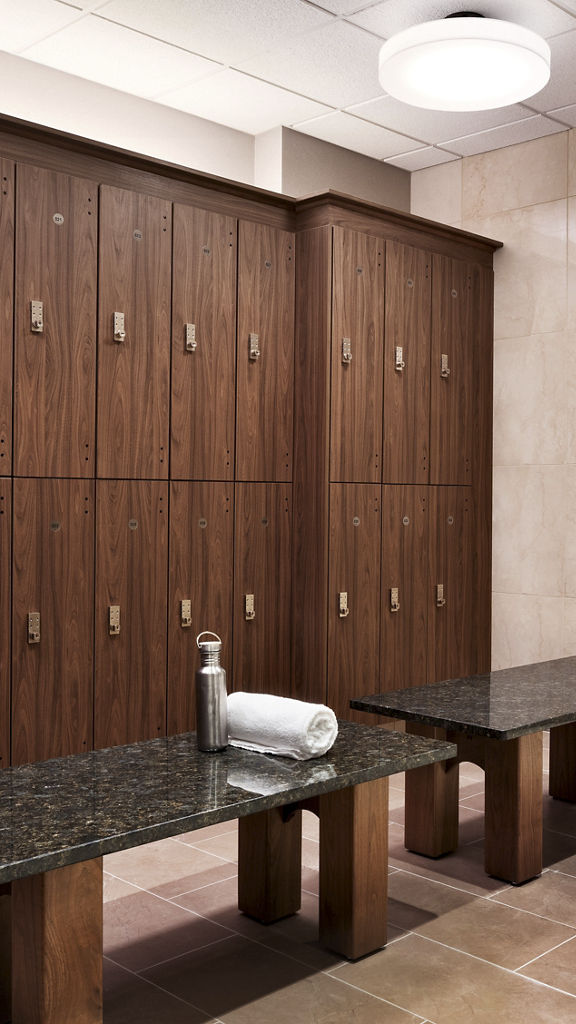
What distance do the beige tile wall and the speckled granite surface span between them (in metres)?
2.92

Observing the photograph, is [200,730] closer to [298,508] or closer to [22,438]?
[22,438]

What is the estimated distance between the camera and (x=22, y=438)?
3904mm

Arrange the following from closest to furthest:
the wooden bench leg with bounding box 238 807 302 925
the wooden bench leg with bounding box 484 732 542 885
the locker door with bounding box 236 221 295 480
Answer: the wooden bench leg with bounding box 238 807 302 925
the wooden bench leg with bounding box 484 732 542 885
the locker door with bounding box 236 221 295 480

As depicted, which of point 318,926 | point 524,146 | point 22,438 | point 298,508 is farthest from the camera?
point 524,146

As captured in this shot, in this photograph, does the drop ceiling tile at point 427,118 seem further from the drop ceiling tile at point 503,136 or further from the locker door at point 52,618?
the locker door at point 52,618

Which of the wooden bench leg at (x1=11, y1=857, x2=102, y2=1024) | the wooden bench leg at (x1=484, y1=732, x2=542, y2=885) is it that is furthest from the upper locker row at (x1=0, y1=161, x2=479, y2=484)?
the wooden bench leg at (x1=11, y1=857, x2=102, y2=1024)

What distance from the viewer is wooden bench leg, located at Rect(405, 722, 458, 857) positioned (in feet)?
11.1

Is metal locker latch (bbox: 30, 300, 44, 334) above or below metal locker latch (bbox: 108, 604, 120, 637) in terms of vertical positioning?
above

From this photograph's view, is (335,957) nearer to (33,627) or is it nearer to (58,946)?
(58,946)

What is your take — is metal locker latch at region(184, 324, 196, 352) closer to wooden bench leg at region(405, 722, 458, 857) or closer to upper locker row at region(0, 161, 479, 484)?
upper locker row at region(0, 161, 479, 484)

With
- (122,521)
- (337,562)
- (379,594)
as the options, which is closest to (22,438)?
(122,521)

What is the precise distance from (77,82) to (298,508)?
228cm

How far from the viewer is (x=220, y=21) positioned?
407 cm

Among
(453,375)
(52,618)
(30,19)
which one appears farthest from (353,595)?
(30,19)
